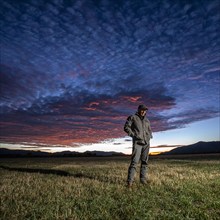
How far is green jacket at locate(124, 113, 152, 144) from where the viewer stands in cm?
905

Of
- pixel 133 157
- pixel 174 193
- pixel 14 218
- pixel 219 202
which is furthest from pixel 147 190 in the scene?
pixel 14 218

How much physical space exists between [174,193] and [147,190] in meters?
0.81

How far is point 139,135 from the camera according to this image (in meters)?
9.11

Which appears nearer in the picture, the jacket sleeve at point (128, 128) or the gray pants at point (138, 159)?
the gray pants at point (138, 159)

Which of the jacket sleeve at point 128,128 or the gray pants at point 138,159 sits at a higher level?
the jacket sleeve at point 128,128

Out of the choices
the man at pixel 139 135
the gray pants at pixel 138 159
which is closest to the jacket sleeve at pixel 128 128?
the man at pixel 139 135

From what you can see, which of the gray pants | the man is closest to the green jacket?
the man

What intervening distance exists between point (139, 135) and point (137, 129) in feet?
0.74

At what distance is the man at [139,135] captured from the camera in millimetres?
9000

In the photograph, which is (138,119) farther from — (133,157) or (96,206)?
→ (96,206)

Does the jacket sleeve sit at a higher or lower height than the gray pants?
higher

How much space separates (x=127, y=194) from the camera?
7.27 m

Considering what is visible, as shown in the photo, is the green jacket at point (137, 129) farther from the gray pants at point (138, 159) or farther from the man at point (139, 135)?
the gray pants at point (138, 159)

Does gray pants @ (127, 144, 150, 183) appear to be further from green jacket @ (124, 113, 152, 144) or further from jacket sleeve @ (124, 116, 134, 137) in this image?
jacket sleeve @ (124, 116, 134, 137)
